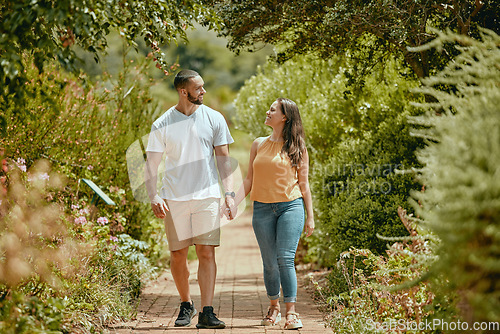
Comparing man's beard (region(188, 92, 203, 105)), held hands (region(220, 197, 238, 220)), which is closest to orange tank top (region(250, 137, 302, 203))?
held hands (region(220, 197, 238, 220))

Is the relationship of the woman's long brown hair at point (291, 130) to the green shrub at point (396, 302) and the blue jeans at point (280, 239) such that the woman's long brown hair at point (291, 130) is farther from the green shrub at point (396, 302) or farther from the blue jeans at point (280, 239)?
the green shrub at point (396, 302)

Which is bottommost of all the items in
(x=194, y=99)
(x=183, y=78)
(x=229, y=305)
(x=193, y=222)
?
(x=229, y=305)

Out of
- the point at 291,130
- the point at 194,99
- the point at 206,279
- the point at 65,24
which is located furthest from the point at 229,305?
the point at 65,24

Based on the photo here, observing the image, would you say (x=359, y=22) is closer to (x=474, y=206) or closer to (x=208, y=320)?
(x=208, y=320)

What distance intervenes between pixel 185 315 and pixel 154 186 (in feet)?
3.70

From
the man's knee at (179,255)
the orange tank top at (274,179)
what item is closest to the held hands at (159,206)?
the man's knee at (179,255)

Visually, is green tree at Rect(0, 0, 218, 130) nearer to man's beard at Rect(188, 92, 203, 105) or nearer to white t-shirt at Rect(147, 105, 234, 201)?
man's beard at Rect(188, 92, 203, 105)

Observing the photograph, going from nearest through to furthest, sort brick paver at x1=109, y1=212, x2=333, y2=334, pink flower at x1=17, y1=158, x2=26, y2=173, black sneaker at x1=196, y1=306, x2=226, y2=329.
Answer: black sneaker at x1=196, y1=306, x2=226, y2=329 → brick paver at x1=109, y1=212, x2=333, y2=334 → pink flower at x1=17, y1=158, x2=26, y2=173

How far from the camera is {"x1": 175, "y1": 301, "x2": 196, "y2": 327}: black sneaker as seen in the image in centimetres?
503

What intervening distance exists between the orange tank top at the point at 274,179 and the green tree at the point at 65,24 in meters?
1.29

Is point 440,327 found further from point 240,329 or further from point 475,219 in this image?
point 240,329

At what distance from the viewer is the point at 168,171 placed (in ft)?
16.6

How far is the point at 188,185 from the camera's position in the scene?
4.98 metres

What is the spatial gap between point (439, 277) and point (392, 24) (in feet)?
10.0
